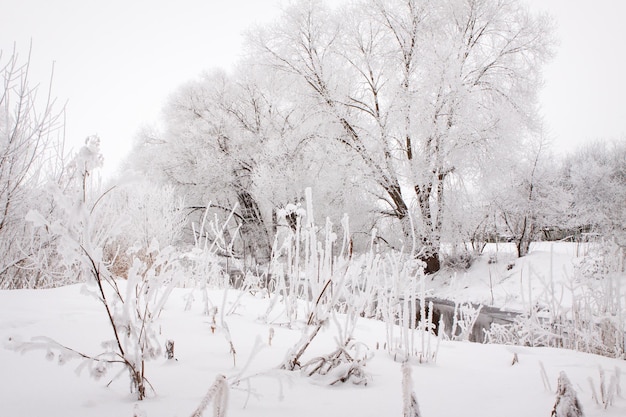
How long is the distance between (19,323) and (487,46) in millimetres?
14246

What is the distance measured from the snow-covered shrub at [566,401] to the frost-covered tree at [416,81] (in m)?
9.13

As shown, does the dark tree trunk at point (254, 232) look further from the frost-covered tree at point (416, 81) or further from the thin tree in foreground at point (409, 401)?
the thin tree in foreground at point (409, 401)

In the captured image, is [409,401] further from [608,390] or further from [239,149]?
[239,149]

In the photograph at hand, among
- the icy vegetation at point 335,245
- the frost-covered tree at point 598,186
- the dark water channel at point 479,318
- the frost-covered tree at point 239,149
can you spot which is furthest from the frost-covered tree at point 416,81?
the frost-covered tree at point 598,186

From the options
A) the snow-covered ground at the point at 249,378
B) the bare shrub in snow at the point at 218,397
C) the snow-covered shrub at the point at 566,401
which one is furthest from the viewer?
the snow-covered ground at the point at 249,378

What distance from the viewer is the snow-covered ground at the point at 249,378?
41.9 inches

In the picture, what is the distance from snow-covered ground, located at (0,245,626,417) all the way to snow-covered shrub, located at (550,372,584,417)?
0.92 ft

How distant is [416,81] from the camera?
11.8m

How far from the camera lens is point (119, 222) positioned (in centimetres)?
102

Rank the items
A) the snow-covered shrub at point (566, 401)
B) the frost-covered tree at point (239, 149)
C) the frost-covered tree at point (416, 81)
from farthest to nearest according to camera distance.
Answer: the frost-covered tree at point (239, 149) < the frost-covered tree at point (416, 81) < the snow-covered shrub at point (566, 401)

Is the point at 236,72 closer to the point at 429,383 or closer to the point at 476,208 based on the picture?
the point at 476,208

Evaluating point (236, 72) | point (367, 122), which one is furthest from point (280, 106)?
point (367, 122)

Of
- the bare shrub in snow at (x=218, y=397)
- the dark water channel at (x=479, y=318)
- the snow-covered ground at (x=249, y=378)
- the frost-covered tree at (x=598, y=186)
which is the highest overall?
the frost-covered tree at (x=598, y=186)

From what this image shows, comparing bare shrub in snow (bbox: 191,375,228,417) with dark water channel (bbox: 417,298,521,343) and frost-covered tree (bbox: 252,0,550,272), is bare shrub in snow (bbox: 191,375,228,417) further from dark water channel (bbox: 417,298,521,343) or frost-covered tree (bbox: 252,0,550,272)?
frost-covered tree (bbox: 252,0,550,272)
